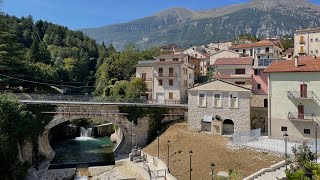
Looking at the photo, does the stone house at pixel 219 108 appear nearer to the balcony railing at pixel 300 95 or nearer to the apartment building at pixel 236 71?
the balcony railing at pixel 300 95

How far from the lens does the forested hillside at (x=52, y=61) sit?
52.3 meters

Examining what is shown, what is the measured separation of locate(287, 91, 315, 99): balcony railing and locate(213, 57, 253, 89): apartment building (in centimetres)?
943

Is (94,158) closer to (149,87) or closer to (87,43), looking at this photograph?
(149,87)

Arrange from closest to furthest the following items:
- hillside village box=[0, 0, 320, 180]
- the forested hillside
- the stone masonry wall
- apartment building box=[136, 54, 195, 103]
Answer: hillside village box=[0, 0, 320, 180]
the stone masonry wall
apartment building box=[136, 54, 195, 103]
the forested hillside

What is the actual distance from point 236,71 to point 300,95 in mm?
12356

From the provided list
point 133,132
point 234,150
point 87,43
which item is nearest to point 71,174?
point 133,132

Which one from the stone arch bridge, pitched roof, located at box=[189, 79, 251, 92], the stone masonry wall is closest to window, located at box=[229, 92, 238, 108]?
the stone masonry wall

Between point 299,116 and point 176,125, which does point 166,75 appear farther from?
point 299,116

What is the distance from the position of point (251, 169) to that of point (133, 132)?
18.3 m

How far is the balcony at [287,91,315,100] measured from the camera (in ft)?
96.0

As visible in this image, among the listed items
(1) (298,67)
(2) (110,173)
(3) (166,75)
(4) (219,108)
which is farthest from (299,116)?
(3) (166,75)

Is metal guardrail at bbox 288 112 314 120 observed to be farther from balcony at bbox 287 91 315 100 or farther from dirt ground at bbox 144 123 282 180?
dirt ground at bbox 144 123 282 180

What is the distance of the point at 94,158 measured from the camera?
38.5 metres

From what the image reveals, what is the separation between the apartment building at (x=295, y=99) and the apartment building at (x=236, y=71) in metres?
8.01
